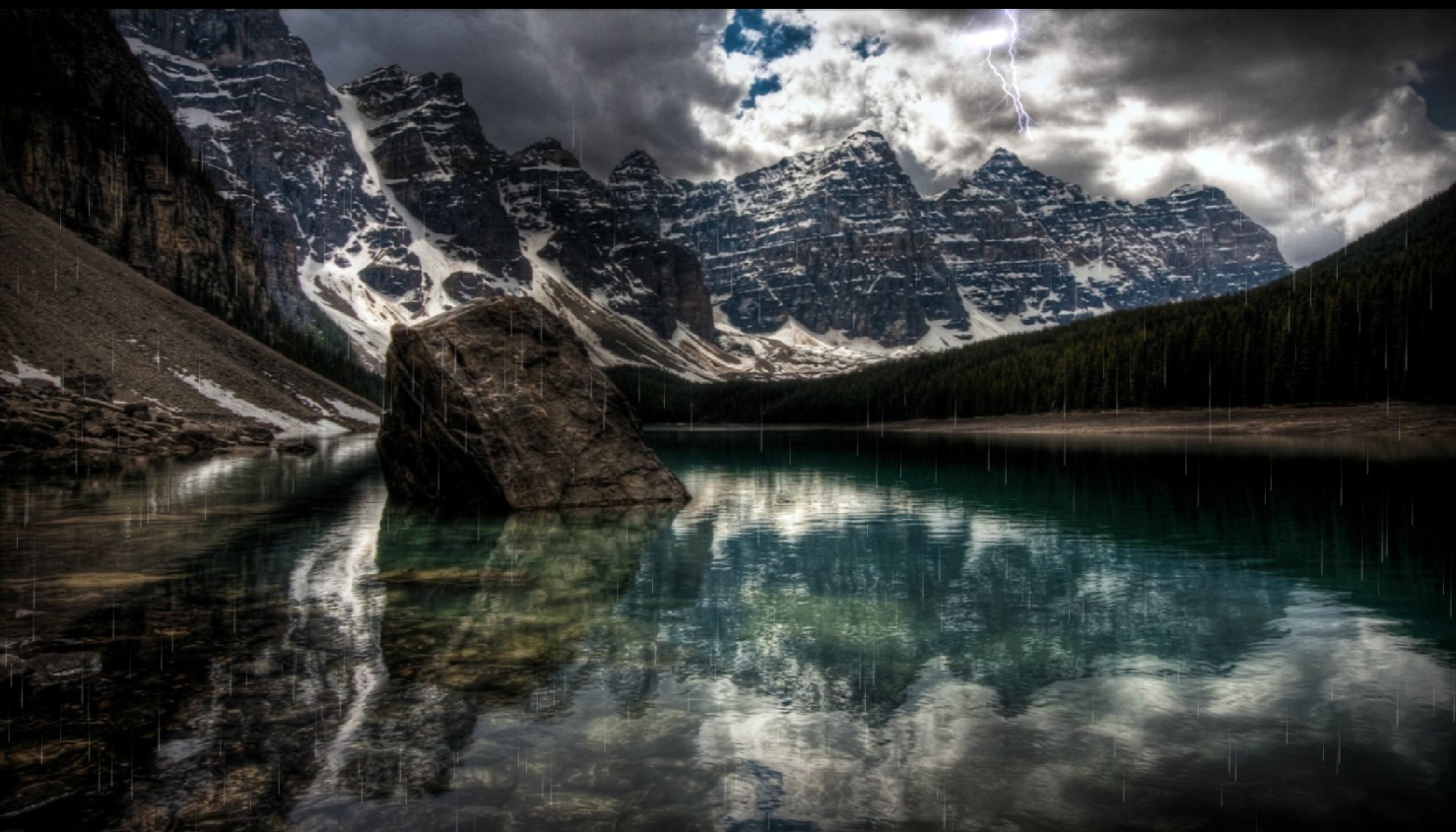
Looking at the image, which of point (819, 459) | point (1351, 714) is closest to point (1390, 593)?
point (1351, 714)

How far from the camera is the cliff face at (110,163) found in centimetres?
10394

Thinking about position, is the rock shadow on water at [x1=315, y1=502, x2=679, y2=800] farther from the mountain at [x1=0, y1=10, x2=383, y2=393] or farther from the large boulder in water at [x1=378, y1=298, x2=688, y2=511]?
the mountain at [x1=0, y1=10, x2=383, y2=393]

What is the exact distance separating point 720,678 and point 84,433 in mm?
49599

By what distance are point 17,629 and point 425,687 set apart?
6.43m

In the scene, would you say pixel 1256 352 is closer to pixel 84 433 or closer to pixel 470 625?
pixel 470 625

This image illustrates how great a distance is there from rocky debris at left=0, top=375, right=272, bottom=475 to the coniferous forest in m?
92.1

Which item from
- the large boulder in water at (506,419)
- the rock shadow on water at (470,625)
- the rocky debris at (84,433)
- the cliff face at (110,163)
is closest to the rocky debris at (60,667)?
the rock shadow on water at (470,625)

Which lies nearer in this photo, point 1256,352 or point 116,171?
point 1256,352

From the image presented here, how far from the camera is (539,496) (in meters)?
26.6

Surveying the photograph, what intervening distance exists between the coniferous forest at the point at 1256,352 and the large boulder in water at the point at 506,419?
7627cm

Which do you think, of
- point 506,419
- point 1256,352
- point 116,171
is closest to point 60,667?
point 506,419

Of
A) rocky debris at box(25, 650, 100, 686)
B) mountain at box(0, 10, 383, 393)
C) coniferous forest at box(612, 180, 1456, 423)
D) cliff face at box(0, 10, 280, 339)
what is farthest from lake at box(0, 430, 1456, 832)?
mountain at box(0, 10, 383, 393)

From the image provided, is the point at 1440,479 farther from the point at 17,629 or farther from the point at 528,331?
the point at 17,629

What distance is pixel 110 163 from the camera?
11581 cm
